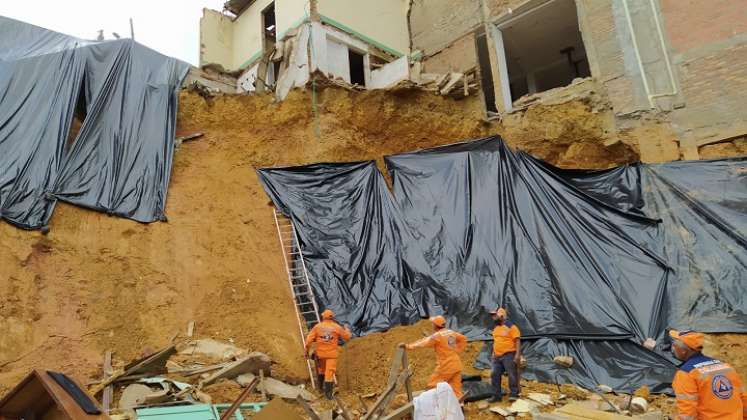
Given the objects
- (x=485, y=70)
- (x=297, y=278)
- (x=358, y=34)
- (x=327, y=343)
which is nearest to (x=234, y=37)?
(x=358, y=34)

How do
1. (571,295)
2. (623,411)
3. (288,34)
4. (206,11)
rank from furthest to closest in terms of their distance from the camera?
(206,11), (288,34), (571,295), (623,411)

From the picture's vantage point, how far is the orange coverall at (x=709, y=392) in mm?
3508

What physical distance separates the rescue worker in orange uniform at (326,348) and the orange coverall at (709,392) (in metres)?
4.28

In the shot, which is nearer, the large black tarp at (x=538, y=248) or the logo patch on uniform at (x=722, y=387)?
the logo patch on uniform at (x=722, y=387)

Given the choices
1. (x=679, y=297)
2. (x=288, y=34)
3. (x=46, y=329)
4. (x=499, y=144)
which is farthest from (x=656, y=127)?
(x=46, y=329)

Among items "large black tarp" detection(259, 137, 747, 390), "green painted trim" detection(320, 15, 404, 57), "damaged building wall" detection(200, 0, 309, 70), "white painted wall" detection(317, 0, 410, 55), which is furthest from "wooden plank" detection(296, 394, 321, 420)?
"damaged building wall" detection(200, 0, 309, 70)

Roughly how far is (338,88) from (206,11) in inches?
331

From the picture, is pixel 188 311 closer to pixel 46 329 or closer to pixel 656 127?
pixel 46 329

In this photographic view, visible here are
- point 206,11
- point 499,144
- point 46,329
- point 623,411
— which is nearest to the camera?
point 623,411

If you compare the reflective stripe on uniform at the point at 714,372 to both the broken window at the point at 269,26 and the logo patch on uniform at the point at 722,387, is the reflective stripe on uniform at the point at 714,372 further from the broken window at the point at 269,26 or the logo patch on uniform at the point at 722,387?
the broken window at the point at 269,26

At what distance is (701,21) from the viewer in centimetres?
998

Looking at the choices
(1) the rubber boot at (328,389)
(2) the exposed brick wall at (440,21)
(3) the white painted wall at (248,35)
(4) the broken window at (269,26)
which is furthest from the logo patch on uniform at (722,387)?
(4) the broken window at (269,26)

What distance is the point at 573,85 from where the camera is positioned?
1179 cm

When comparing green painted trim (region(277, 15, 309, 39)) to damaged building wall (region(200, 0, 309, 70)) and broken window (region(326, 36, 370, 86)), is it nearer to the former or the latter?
broken window (region(326, 36, 370, 86))
